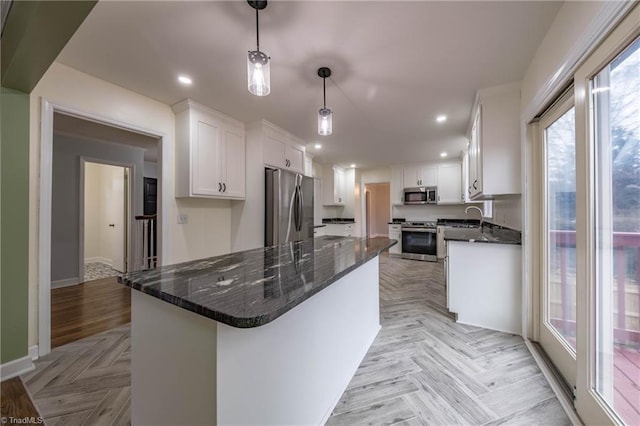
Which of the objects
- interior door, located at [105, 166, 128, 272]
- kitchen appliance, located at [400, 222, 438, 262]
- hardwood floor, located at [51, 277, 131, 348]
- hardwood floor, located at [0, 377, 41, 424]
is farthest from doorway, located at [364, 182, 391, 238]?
hardwood floor, located at [0, 377, 41, 424]

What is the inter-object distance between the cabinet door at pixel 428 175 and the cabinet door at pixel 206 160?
15.5ft

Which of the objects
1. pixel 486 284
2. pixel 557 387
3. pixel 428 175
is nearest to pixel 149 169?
pixel 428 175

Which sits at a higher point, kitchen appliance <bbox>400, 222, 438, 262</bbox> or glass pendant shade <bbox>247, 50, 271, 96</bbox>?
glass pendant shade <bbox>247, 50, 271, 96</bbox>

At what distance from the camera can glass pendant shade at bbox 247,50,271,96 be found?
1313 mm

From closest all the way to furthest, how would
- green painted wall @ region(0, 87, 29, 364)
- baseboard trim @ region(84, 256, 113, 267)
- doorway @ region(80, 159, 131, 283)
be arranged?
green painted wall @ region(0, 87, 29, 364) → doorway @ region(80, 159, 131, 283) → baseboard trim @ region(84, 256, 113, 267)

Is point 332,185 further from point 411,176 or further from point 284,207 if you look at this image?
point 284,207

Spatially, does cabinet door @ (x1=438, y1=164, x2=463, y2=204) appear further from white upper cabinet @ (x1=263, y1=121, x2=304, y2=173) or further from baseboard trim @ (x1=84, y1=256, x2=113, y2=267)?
baseboard trim @ (x1=84, y1=256, x2=113, y2=267)

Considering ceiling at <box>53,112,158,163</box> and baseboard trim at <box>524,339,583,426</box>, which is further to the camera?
ceiling at <box>53,112,158,163</box>

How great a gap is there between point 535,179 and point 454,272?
3.62 feet

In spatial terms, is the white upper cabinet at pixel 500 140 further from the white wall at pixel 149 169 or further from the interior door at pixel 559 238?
the white wall at pixel 149 169

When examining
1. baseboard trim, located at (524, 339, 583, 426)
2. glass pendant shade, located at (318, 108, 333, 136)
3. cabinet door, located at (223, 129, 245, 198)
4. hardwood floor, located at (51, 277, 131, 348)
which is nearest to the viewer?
baseboard trim, located at (524, 339, 583, 426)

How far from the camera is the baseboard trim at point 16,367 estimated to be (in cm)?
165

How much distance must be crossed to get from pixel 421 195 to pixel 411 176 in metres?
0.56

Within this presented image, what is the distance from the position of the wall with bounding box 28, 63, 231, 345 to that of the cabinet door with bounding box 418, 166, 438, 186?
4.60 m
